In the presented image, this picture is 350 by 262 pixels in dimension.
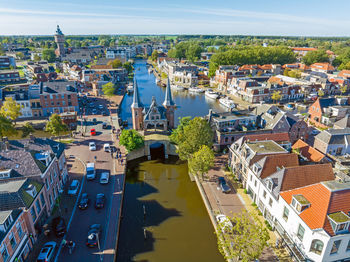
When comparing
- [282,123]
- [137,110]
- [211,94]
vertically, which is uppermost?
[137,110]

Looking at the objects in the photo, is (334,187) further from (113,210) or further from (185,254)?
(113,210)

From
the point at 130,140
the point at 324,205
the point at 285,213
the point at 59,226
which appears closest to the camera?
the point at 324,205

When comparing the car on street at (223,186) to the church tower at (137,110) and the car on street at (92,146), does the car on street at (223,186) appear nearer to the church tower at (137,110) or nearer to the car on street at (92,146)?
the church tower at (137,110)

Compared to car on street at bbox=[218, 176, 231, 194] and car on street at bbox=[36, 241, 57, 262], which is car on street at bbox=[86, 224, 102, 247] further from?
car on street at bbox=[218, 176, 231, 194]

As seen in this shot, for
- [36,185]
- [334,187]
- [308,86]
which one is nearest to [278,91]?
[308,86]

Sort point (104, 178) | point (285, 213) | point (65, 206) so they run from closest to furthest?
point (285, 213) < point (65, 206) < point (104, 178)

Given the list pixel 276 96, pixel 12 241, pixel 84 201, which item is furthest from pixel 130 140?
pixel 276 96

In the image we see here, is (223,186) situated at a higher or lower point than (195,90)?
lower

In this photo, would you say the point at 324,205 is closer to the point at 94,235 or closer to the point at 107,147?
the point at 94,235

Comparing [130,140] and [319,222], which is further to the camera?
[130,140]
